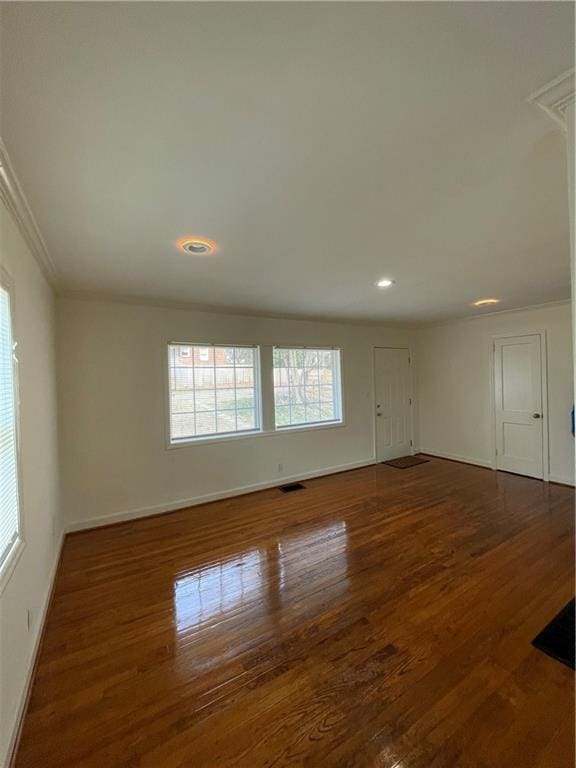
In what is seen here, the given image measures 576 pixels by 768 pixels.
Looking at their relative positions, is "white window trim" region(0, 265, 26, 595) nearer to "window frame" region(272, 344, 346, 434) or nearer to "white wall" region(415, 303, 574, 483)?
"window frame" region(272, 344, 346, 434)

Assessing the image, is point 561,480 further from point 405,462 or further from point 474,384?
point 405,462

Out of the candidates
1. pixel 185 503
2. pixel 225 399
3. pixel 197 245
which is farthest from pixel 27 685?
pixel 225 399

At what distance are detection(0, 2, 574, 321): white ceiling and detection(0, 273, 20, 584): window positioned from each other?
2.11 feet

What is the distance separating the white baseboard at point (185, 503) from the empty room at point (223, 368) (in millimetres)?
49

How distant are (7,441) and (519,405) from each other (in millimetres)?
5623

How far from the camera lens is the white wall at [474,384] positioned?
13.4 feet

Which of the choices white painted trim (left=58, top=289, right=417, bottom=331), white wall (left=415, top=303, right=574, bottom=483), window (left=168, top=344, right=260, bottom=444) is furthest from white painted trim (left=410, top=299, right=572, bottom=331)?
window (left=168, top=344, right=260, bottom=444)

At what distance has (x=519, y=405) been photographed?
453cm

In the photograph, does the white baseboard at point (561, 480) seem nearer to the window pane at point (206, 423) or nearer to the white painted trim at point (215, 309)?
the white painted trim at point (215, 309)

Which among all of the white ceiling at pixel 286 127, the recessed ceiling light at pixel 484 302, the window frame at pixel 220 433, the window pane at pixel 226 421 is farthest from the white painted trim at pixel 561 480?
the window pane at pixel 226 421

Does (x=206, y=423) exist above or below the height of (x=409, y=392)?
below

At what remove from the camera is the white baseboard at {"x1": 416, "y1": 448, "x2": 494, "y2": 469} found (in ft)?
16.2

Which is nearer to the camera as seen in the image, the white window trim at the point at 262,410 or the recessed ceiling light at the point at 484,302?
the white window trim at the point at 262,410

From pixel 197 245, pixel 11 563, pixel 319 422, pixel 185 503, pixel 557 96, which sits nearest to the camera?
pixel 557 96
